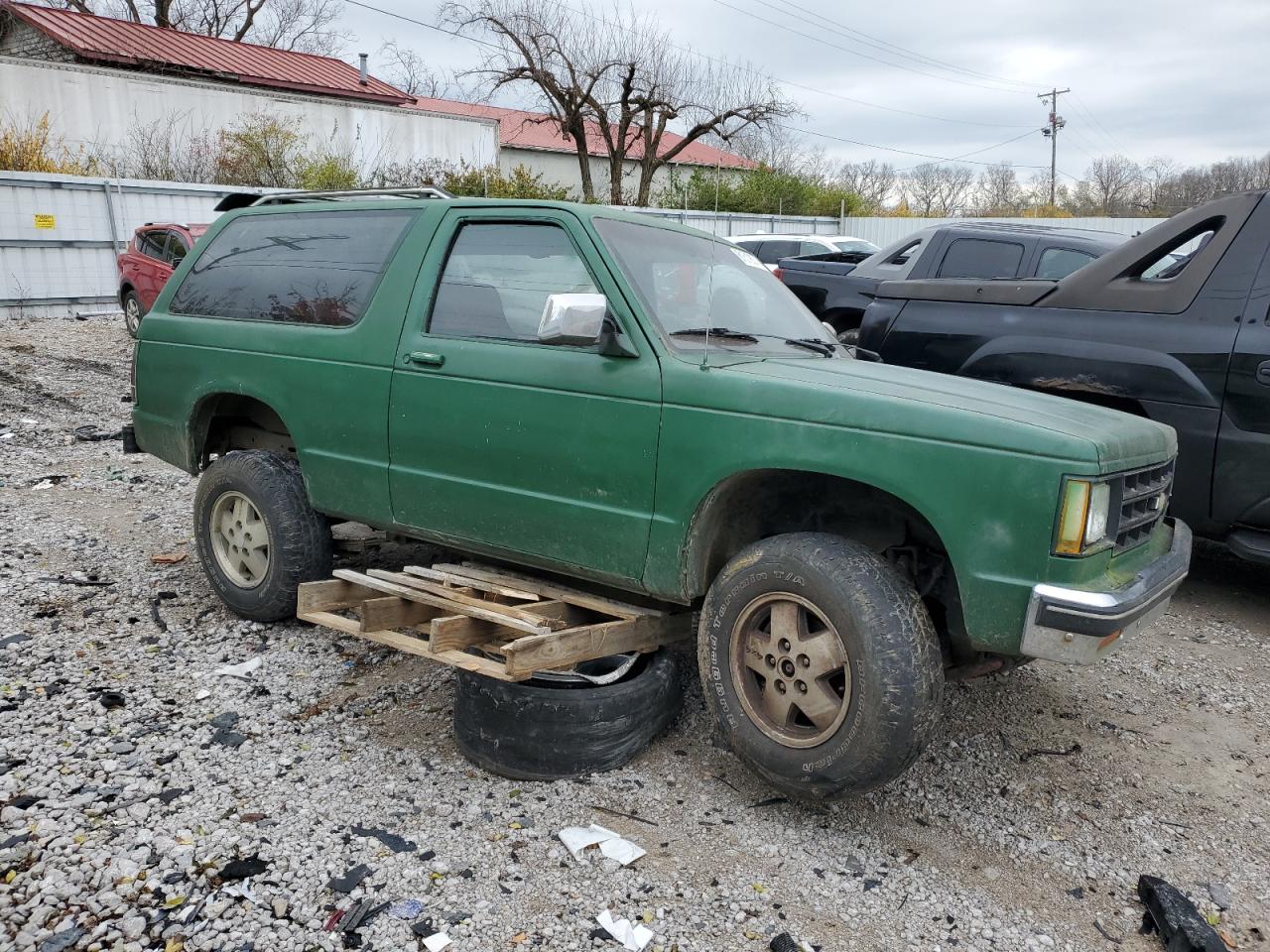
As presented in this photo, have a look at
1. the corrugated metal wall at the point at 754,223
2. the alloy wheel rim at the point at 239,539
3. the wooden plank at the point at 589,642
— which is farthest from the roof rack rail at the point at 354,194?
the corrugated metal wall at the point at 754,223

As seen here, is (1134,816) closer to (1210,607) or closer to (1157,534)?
(1157,534)

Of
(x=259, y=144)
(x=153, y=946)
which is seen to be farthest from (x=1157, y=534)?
(x=259, y=144)

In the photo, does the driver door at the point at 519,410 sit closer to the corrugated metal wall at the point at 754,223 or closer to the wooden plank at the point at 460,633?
the wooden plank at the point at 460,633

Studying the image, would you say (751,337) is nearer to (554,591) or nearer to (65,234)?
(554,591)

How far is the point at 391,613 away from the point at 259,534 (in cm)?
119

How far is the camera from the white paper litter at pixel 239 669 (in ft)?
13.9

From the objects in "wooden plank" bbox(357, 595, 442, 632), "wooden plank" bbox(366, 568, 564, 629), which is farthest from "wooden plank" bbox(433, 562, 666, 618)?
"wooden plank" bbox(357, 595, 442, 632)

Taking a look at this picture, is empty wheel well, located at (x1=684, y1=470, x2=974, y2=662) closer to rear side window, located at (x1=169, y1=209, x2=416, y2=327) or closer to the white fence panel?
rear side window, located at (x1=169, y1=209, x2=416, y2=327)

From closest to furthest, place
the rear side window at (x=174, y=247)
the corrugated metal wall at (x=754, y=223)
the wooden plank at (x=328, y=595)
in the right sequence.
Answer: the wooden plank at (x=328, y=595)
the rear side window at (x=174, y=247)
the corrugated metal wall at (x=754, y=223)

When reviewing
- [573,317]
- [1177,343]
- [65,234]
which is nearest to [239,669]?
[573,317]

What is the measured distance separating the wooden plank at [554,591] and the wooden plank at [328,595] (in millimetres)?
350

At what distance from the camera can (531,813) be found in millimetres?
3260

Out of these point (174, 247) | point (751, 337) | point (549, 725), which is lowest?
point (549, 725)

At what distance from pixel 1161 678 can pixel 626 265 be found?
10.1 ft
